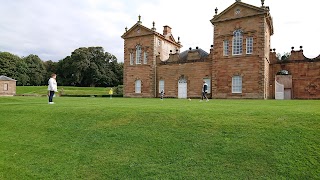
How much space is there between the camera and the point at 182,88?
35.4m

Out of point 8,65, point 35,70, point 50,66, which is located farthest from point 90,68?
point 8,65

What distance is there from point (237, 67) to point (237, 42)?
2.80m

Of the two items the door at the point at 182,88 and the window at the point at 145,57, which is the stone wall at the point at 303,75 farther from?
the window at the point at 145,57

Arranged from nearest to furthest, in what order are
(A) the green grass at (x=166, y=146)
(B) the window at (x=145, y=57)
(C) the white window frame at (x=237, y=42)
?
(A) the green grass at (x=166, y=146)
(C) the white window frame at (x=237, y=42)
(B) the window at (x=145, y=57)

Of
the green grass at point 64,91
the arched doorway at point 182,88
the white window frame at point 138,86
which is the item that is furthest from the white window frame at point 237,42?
the green grass at point 64,91

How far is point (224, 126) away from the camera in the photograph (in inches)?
380

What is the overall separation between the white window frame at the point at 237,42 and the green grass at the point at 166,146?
20.4m

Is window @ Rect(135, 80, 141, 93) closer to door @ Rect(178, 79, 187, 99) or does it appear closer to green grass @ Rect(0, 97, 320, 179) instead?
door @ Rect(178, 79, 187, 99)

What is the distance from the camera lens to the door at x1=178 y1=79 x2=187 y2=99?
35.1 metres

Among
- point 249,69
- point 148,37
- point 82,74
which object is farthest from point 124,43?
point 82,74

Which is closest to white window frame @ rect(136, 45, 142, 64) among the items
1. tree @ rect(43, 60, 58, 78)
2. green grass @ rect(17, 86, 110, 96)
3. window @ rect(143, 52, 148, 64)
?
window @ rect(143, 52, 148, 64)

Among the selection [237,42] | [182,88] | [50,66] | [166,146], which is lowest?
[166,146]

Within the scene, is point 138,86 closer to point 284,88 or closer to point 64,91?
point 284,88

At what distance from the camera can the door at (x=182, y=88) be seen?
35.1m
